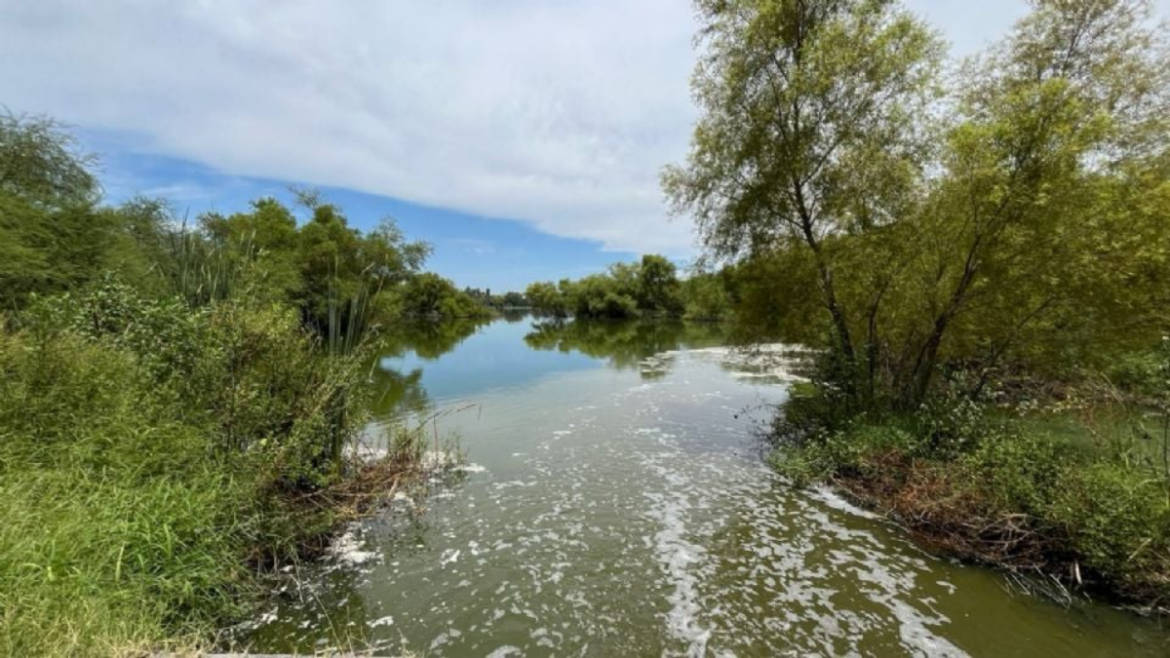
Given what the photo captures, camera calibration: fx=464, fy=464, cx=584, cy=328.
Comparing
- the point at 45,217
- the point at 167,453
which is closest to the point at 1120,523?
the point at 167,453

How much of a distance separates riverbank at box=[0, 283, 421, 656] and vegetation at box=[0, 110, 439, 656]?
0.05ft

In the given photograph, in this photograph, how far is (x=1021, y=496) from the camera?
5738 millimetres

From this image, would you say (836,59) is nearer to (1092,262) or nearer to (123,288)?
(1092,262)

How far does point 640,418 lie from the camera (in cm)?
1318

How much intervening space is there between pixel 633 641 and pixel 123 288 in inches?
285

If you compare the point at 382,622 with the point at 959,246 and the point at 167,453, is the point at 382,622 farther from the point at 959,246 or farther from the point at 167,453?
the point at 959,246

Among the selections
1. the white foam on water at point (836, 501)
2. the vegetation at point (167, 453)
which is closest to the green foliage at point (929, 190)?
the white foam on water at point (836, 501)

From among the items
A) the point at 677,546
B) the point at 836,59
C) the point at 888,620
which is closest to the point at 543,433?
the point at 677,546

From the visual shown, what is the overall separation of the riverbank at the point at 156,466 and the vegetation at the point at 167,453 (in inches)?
0.6

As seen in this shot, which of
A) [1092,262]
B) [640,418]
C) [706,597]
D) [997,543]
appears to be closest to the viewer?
[706,597]

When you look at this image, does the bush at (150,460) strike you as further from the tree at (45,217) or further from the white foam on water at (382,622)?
the tree at (45,217)

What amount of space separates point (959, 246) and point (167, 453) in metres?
11.5

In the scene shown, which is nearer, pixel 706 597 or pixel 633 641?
pixel 633 641

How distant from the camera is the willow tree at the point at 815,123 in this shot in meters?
9.05
